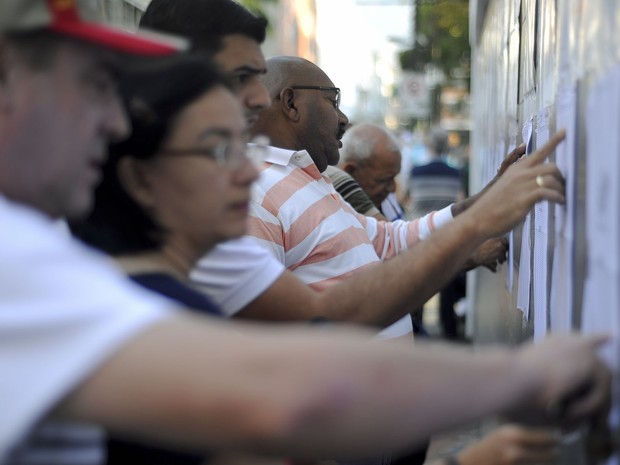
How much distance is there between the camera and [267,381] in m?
1.29

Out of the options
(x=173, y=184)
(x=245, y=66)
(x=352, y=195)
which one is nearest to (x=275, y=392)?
(x=173, y=184)

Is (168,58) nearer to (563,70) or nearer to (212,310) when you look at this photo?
(212,310)

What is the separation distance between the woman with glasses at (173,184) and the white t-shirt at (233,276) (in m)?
0.26

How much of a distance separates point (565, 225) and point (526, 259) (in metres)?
1.00

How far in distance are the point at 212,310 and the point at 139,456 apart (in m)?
0.28

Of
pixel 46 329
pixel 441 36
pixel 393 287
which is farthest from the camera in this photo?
pixel 441 36

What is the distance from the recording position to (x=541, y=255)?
2553mm

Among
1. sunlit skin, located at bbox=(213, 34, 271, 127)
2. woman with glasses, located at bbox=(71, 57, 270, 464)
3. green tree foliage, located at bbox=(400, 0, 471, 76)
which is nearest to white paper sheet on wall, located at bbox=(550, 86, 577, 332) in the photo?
woman with glasses, located at bbox=(71, 57, 270, 464)

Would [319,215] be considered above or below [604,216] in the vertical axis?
below

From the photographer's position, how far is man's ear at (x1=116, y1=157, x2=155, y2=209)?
198 cm

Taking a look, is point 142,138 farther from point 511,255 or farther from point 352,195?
point 352,195

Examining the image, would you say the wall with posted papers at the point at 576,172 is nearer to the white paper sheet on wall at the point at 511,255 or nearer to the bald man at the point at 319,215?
the bald man at the point at 319,215

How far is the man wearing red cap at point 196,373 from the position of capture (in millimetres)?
1253

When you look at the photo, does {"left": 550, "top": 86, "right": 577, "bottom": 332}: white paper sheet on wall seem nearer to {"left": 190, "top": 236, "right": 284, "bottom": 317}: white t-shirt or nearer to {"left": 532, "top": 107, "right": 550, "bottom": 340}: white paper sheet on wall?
{"left": 532, "top": 107, "right": 550, "bottom": 340}: white paper sheet on wall
